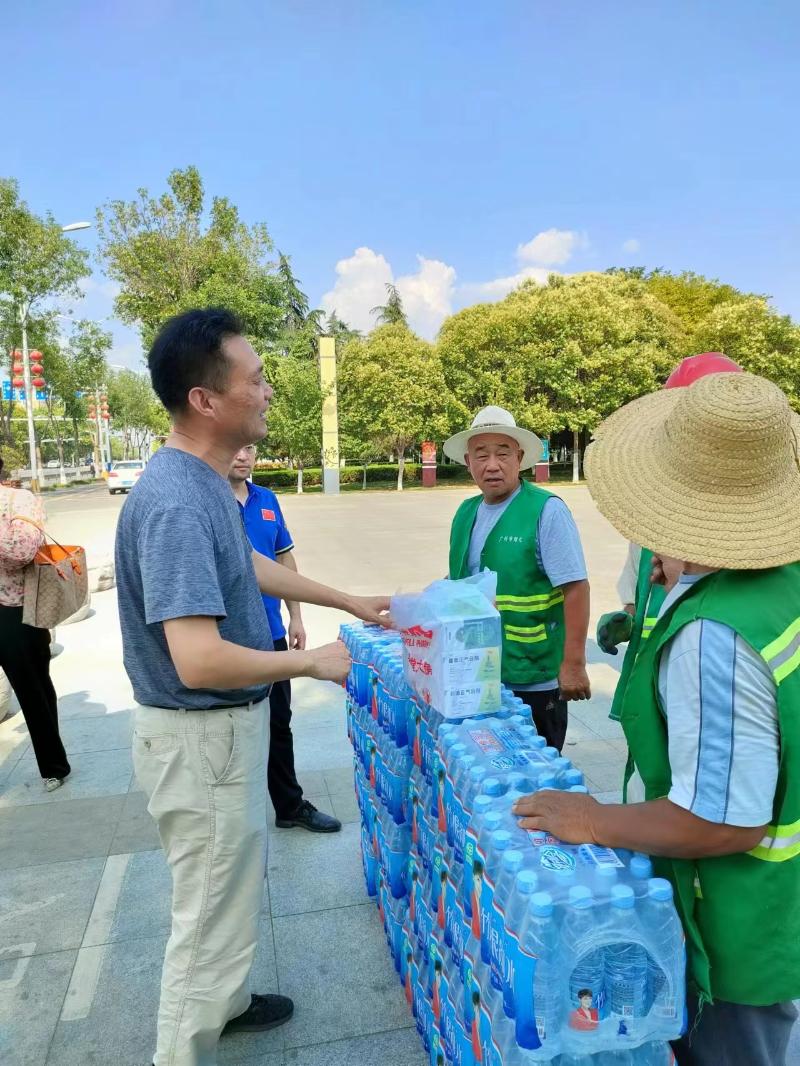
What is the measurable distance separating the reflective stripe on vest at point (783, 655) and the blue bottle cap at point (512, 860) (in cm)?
52

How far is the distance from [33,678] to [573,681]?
9.59ft

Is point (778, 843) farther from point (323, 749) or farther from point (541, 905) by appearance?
point (323, 749)

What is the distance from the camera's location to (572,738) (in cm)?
453

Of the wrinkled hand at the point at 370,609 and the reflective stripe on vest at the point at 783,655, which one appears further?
the wrinkled hand at the point at 370,609

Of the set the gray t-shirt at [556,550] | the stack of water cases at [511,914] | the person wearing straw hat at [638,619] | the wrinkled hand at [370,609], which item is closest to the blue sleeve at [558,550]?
the gray t-shirt at [556,550]

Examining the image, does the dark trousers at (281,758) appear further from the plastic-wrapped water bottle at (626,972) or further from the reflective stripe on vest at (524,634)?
the plastic-wrapped water bottle at (626,972)

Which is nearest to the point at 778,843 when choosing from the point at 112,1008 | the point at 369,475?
the point at 112,1008

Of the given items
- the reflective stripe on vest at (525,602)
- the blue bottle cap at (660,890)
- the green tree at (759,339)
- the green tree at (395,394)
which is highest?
the green tree at (759,339)

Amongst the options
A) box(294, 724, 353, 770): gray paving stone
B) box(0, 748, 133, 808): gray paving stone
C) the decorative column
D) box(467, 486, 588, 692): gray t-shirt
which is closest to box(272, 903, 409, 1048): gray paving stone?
box(467, 486, 588, 692): gray t-shirt

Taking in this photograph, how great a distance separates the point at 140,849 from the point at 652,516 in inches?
123

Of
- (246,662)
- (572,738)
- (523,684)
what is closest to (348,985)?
(523,684)

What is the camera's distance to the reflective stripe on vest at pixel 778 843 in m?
1.21

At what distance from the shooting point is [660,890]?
1.16 meters

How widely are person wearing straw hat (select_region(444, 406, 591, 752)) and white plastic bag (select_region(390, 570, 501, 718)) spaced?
969 millimetres
